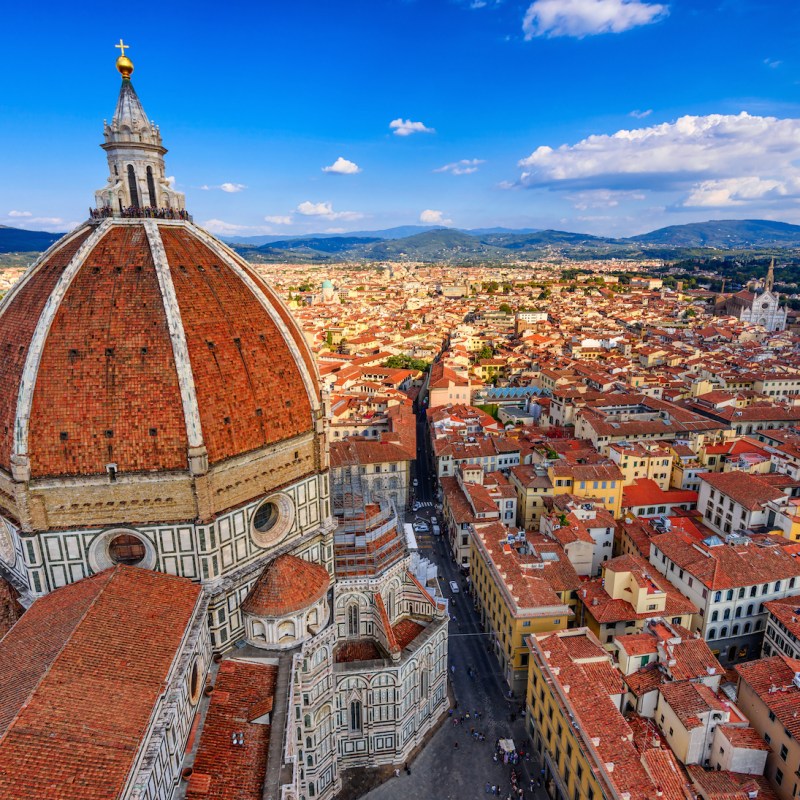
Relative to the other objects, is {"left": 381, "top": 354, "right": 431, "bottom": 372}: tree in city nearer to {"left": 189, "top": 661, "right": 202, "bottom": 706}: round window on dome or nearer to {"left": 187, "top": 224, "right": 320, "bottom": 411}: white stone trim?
{"left": 187, "top": 224, "right": 320, "bottom": 411}: white stone trim

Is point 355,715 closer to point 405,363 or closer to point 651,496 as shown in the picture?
point 651,496

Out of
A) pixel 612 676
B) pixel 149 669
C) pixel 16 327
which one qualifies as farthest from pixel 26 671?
pixel 612 676

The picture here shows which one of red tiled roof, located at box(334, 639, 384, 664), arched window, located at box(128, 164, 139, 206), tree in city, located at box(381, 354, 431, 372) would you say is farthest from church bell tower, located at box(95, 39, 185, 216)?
tree in city, located at box(381, 354, 431, 372)

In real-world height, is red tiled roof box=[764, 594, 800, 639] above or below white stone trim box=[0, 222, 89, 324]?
below

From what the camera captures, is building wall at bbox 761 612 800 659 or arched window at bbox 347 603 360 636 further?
building wall at bbox 761 612 800 659

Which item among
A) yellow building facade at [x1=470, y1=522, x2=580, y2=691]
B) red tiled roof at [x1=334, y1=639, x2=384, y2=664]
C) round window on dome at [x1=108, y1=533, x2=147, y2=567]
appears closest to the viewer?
round window on dome at [x1=108, y1=533, x2=147, y2=567]

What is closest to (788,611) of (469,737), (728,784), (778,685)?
(778,685)

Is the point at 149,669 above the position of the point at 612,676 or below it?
above

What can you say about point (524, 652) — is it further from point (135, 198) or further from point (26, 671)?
point (135, 198)
